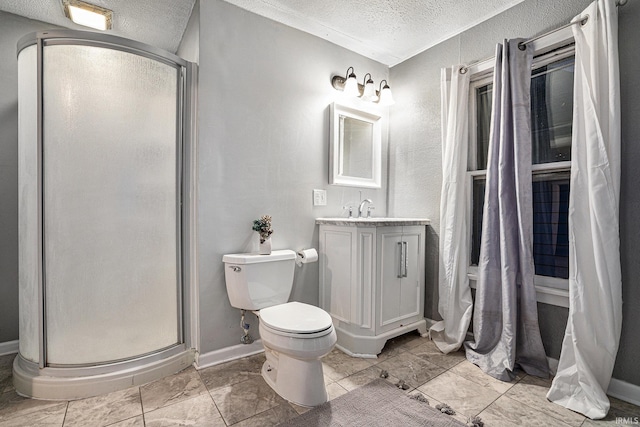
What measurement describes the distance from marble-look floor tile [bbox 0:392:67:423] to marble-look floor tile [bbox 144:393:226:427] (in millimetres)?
A: 490

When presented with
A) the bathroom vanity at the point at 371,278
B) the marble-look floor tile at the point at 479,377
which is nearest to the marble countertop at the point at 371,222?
the bathroom vanity at the point at 371,278

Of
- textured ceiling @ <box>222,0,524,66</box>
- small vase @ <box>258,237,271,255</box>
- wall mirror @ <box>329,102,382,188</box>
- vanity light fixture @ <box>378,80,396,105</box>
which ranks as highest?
textured ceiling @ <box>222,0,524,66</box>

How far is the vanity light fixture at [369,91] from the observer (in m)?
2.49

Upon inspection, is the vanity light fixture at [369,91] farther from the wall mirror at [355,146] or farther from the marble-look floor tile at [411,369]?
the marble-look floor tile at [411,369]

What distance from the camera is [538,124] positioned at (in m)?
1.93

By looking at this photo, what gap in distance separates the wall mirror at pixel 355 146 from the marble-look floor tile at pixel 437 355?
1.33 metres

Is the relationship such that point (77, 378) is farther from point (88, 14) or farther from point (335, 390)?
point (88, 14)

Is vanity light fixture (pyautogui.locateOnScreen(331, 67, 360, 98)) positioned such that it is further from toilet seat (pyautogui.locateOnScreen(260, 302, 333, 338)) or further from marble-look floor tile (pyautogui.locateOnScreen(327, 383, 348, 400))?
marble-look floor tile (pyautogui.locateOnScreen(327, 383, 348, 400))

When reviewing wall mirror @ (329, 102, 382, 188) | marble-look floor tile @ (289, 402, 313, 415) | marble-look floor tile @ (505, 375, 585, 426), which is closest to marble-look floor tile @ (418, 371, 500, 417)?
marble-look floor tile @ (505, 375, 585, 426)

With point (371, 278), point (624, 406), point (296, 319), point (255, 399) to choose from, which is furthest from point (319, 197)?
point (624, 406)

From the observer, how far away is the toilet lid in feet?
4.91

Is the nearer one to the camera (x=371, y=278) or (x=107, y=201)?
(x=107, y=201)

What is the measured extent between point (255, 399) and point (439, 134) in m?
2.22

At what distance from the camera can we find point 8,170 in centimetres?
201
